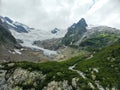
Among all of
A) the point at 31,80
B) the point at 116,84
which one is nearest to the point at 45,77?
the point at 31,80

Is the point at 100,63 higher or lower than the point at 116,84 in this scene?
higher

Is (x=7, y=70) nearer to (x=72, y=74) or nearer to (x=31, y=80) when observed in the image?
(x=31, y=80)

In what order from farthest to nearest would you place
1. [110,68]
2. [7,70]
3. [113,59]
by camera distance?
1. [113,59]
2. [110,68]
3. [7,70]

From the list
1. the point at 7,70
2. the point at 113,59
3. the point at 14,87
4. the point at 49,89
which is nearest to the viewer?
the point at 49,89

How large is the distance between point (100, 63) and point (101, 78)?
28.0 m

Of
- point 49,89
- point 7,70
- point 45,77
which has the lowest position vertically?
point 49,89

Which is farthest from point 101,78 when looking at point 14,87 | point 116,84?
point 14,87

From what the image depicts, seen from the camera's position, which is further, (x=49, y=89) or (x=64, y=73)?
(x=64, y=73)

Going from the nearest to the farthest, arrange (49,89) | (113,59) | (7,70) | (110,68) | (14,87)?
(49,89) → (14,87) → (7,70) → (110,68) → (113,59)

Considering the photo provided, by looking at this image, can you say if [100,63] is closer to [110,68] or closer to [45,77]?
[110,68]

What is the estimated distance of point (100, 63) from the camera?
15888 cm

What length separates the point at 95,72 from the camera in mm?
144750

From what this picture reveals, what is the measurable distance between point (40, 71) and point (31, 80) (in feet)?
26.1

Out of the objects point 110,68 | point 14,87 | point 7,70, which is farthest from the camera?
point 110,68
